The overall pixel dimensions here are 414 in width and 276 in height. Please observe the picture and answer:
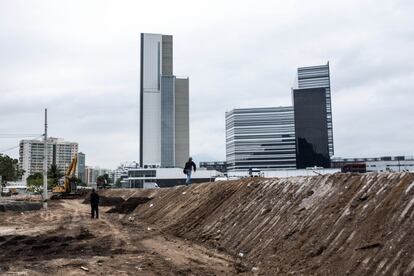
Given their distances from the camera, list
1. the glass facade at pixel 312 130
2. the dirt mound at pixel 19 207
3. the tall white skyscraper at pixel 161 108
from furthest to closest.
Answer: the tall white skyscraper at pixel 161 108
the glass facade at pixel 312 130
the dirt mound at pixel 19 207

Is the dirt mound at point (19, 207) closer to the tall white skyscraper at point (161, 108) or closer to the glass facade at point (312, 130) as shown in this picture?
the tall white skyscraper at point (161, 108)

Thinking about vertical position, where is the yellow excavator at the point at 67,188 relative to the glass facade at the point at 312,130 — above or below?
below

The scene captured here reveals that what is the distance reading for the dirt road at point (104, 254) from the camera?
12766 millimetres

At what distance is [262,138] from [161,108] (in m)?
40.2

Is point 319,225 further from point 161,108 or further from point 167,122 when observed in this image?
point 161,108

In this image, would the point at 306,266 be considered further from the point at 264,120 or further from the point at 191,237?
the point at 264,120

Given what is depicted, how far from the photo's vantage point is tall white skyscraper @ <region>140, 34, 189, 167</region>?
574ft

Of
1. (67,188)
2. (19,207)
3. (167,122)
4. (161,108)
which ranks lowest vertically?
(19,207)

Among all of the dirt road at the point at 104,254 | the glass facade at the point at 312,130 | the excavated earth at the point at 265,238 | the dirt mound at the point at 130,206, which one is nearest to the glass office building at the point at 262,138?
the glass facade at the point at 312,130

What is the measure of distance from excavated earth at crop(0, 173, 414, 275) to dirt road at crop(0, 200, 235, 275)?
3cm

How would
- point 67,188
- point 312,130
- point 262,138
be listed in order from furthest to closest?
1. point 262,138
2. point 312,130
3. point 67,188

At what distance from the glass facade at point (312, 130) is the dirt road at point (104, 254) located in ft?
494

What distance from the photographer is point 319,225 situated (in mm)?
12867

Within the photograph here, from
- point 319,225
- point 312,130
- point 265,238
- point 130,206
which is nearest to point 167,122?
point 312,130
